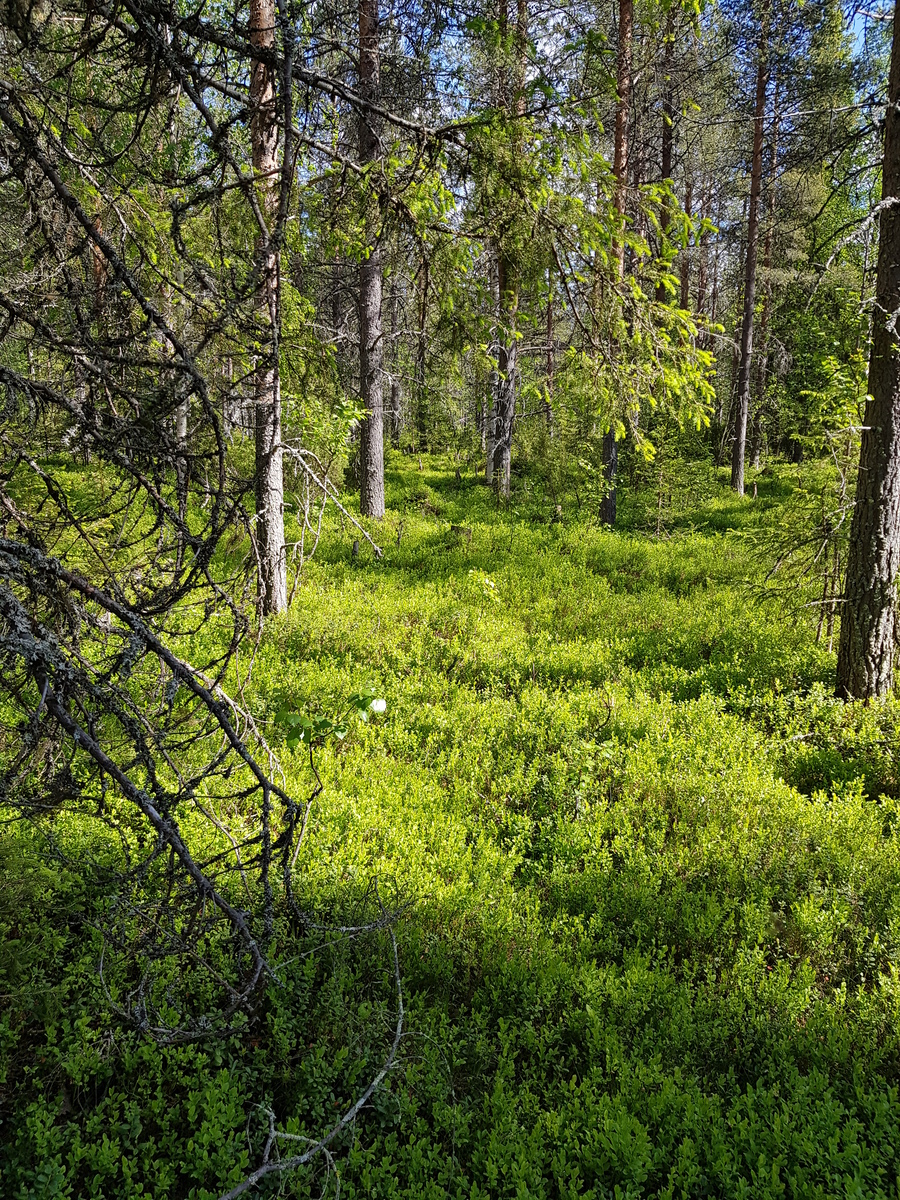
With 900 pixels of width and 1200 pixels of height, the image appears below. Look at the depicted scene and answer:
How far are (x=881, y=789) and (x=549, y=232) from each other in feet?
16.4

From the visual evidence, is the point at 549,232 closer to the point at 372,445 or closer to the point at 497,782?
the point at 497,782

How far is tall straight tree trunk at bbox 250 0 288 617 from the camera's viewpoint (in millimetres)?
2078

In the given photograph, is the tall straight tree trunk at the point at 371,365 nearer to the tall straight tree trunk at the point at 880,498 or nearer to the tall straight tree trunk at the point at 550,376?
the tall straight tree trunk at the point at 550,376

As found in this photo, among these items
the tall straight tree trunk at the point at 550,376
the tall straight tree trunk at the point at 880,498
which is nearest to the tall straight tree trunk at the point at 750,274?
the tall straight tree trunk at the point at 550,376

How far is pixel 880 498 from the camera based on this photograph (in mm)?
6285

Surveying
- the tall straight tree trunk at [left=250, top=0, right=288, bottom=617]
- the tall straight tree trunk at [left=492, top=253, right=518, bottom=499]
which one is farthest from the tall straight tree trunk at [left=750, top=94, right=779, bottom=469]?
the tall straight tree trunk at [left=250, top=0, right=288, bottom=617]

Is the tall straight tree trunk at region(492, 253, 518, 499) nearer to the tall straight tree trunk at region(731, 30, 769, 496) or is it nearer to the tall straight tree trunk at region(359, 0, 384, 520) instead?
the tall straight tree trunk at region(359, 0, 384, 520)

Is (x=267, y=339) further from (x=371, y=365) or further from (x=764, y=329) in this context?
(x=764, y=329)

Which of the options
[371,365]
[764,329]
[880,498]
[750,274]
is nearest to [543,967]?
[880,498]

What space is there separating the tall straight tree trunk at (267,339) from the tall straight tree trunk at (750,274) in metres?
13.9

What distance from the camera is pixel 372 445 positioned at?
13172mm

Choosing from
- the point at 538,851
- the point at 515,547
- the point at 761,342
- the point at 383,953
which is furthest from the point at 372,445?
the point at 761,342

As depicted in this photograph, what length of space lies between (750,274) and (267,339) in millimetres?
19515

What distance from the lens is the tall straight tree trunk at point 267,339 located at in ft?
6.82
